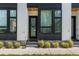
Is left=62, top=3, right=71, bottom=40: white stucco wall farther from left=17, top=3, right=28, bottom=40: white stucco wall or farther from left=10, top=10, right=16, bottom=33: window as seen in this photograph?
left=10, top=10, right=16, bottom=33: window

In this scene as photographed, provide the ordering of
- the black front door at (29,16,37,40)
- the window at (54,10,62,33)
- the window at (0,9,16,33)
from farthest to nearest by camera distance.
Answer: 1. the black front door at (29,16,37,40)
2. the window at (0,9,16,33)
3. the window at (54,10,62,33)

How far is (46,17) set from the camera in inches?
947

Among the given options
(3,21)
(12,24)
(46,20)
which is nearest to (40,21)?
(46,20)

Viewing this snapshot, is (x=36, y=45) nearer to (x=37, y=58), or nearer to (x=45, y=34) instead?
(x=45, y=34)

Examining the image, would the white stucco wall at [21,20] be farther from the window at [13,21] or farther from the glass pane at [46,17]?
the glass pane at [46,17]

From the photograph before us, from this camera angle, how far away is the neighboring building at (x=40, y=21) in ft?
75.8

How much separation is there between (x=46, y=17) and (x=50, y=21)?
59cm

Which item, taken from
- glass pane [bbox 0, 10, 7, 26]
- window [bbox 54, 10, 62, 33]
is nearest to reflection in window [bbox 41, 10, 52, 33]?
window [bbox 54, 10, 62, 33]

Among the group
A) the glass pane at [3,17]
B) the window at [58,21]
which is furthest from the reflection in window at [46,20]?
the glass pane at [3,17]

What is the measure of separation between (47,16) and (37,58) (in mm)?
10790

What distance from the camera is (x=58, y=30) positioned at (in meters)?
23.8

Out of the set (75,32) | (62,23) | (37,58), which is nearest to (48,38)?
(62,23)

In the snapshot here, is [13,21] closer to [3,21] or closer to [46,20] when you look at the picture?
[3,21]

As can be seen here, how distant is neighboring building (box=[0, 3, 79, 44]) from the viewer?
75.8 feet
